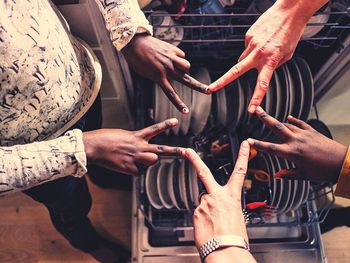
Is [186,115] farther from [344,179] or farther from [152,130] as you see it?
[344,179]

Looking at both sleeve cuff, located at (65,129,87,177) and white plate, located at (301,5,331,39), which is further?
white plate, located at (301,5,331,39)

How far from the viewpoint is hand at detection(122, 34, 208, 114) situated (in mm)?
777

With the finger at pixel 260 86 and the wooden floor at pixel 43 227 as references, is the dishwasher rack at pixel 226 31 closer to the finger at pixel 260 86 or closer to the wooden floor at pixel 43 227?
the finger at pixel 260 86

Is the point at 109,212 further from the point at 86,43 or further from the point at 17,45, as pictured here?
the point at 17,45

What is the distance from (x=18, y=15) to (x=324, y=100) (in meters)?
0.96

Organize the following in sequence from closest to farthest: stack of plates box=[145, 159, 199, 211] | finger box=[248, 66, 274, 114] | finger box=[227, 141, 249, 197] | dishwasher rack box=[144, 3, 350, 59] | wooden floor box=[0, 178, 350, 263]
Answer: finger box=[227, 141, 249, 197], finger box=[248, 66, 274, 114], dishwasher rack box=[144, 3, 350, 59], stack of plates box=[145, 159, 199, 211], wooden floor box=[0, 178, 350, 263]

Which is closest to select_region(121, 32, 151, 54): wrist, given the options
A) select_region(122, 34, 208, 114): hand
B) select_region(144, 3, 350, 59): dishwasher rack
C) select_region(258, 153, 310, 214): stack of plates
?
select_region(122, 34, 208, 114): hand

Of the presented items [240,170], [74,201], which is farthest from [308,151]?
[74,201]

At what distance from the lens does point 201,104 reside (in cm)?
108

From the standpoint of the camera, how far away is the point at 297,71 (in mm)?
1074

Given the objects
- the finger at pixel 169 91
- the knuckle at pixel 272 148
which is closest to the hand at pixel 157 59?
the finger at pixel 169 91

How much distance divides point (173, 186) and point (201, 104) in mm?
221

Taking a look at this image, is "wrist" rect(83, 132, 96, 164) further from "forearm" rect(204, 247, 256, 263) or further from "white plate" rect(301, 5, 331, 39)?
"white plate" rect(301, 5, 331, 39)

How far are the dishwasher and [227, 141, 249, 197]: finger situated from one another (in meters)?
0.27
